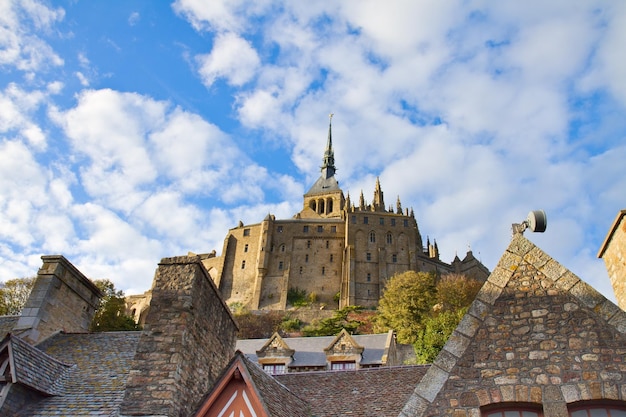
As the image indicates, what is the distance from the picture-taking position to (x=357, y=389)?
10078mm

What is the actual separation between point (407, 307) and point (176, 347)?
4294 cm

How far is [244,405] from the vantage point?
7.72 meters

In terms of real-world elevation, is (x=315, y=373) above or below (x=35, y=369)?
above

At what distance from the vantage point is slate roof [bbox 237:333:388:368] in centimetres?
2069

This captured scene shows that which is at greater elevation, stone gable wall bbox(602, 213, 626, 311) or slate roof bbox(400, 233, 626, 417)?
stone gable wall bbox(602, 213, 626, 311)

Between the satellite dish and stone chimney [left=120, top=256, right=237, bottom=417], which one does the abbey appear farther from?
the satellite dish

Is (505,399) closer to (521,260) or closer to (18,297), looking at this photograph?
(521,260)

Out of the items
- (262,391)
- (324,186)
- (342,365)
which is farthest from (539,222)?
(324,186)

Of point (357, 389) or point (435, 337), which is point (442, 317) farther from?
point (357, 389)

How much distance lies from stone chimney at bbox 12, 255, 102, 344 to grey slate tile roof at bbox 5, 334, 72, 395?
245cm

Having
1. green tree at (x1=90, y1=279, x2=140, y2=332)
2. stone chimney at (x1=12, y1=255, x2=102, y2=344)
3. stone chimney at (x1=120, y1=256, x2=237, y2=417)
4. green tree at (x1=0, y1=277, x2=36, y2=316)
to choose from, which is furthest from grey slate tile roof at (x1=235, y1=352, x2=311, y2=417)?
green tree at (x1=0, y1=277, x2=36, y2=316)

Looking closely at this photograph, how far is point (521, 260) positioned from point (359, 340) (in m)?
16.6

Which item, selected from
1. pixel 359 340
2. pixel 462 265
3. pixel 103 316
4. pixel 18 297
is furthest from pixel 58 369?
pixel 462 265

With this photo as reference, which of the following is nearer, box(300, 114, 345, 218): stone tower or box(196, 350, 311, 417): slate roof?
box(196, 350, 311, 417): slate roof
